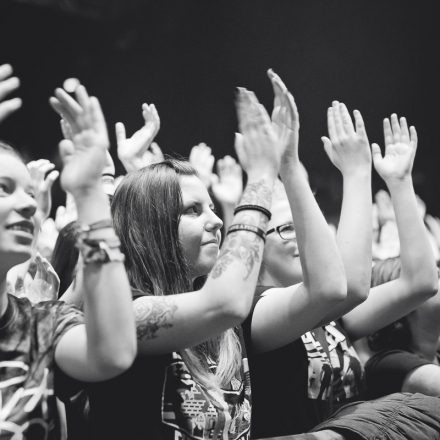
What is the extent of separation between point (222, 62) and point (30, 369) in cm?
375

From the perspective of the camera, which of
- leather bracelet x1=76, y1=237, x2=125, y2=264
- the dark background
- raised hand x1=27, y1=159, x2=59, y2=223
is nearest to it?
leather bracelet x1=76, y1=237, x2=125, y2=264

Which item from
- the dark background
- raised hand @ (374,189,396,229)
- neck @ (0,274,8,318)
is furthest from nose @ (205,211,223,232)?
the dark background

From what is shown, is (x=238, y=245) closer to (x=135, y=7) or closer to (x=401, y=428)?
(x=401, y=428)

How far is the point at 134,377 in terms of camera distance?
54.4 inches

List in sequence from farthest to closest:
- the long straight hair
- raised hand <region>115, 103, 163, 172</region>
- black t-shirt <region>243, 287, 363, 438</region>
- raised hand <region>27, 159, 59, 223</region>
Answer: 1. raised hand <region>115, 103, 163, 172</region>
2. raised hand <region>27, 159, 59, 223</region>
3. black t-shirt <region>243, 287, 363, 438</region>
4. the long straight hair

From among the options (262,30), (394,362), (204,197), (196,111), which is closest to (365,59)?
(262,30)

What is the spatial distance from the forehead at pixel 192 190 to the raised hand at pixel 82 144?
0.43 m

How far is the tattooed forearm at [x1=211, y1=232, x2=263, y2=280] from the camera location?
131 centimetres

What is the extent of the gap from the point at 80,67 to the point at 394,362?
9.46ft

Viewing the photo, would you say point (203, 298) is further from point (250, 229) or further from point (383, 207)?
point (383, 207)

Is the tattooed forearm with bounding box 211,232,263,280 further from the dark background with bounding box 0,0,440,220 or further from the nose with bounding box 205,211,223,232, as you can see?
the dark background with bounding box 0,0,440,220

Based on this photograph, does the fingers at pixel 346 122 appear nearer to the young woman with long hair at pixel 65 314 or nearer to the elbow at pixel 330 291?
the elbow at pixel 330 291

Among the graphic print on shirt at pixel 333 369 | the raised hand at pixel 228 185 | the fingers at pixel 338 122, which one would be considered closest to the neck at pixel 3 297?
the graphic print on shirt at pixel 333 369

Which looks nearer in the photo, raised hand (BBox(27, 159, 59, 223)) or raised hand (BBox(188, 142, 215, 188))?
raised hand (BBox(27, 159, 59, 223))
